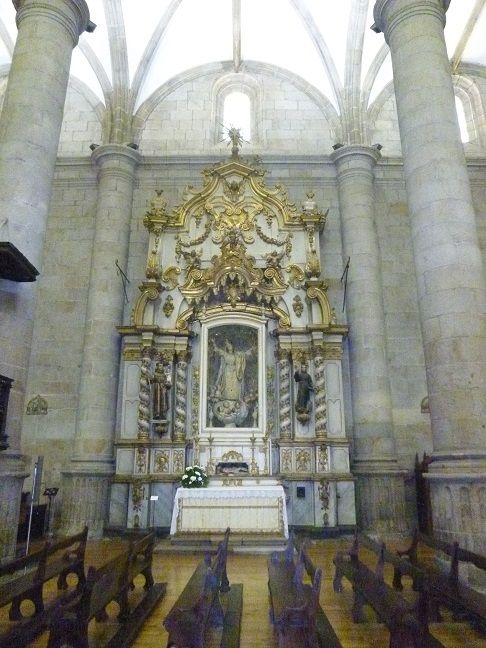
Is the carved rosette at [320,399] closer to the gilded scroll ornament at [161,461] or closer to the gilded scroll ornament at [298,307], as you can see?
the gilded scroll ornament at [298,307]

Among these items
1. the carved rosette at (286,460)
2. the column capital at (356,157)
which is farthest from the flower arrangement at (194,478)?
the column capital at (356,157)

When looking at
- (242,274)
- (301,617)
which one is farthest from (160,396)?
(301,617)

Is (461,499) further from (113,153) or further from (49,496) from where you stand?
(113,153)

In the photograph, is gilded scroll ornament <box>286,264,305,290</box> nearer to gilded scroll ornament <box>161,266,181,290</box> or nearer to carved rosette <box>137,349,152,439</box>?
gilded scroll ornament <box>161,266,181,290</box>

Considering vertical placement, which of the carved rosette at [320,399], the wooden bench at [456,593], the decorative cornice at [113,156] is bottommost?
the wooden bench at [456,593]

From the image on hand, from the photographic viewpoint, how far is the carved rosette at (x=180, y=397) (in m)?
11.9

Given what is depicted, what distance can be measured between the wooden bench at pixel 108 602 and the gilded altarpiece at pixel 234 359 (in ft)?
16.9

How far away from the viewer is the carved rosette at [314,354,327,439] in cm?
1162

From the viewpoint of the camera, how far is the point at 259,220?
44.7ft

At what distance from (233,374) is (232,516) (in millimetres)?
3563

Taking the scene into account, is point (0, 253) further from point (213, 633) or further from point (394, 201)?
point (394, 201)

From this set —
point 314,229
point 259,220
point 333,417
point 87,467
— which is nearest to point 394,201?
point 314,229

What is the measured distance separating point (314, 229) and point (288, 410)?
461 cm

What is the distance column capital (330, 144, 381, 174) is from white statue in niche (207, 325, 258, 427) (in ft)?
17.6
